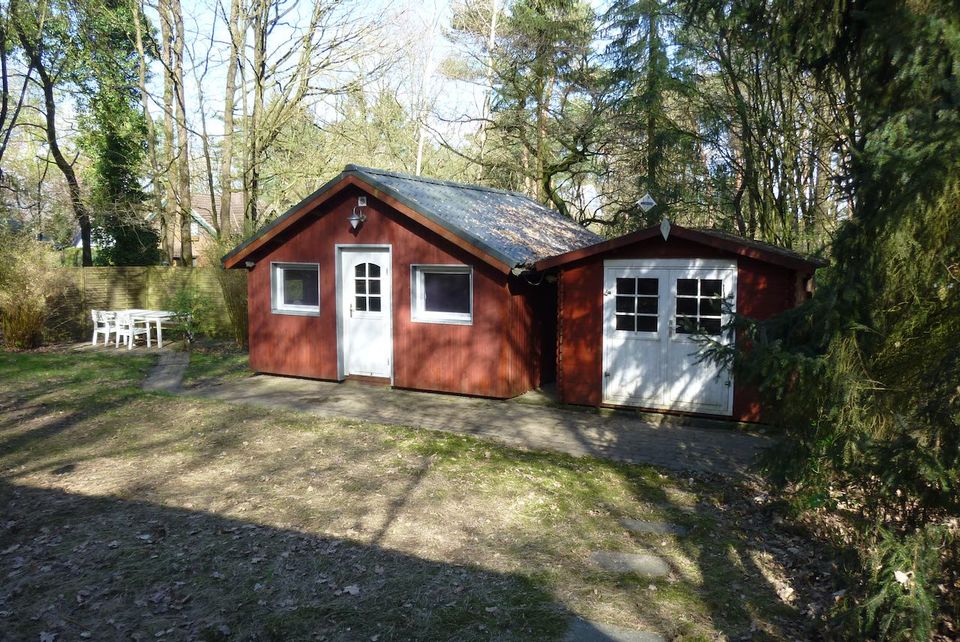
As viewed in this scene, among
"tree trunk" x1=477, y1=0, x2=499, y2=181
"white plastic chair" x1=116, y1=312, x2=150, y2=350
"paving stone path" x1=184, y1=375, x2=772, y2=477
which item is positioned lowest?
"paving stone path" x1=184, y1=375, x2=772, y2=477

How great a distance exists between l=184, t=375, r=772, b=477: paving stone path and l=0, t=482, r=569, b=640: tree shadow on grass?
11.3 feet

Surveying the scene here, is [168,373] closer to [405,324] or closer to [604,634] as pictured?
[405,324]

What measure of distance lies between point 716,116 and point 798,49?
37.3 feet

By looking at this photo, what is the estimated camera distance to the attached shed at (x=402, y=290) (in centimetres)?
1095

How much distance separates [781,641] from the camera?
4.36m

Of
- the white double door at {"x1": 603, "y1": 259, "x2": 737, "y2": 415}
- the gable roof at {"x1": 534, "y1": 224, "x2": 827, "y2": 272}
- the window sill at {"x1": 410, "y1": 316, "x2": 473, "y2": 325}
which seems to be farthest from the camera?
the window sill at {"x1": 410, "y1": 316, "x2": 473, "y2": 325}

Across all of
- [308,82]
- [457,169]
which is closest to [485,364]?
[308,82]

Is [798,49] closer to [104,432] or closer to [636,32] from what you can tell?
[104,432]

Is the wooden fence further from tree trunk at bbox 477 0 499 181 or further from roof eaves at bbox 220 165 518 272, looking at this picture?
tree trunk at bbox 477 0 499 181

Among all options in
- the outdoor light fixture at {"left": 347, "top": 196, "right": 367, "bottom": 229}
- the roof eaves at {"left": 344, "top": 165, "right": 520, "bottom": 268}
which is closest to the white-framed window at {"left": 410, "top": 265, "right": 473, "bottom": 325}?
the roof eaves at {"left": 344, "top": 165, "right": 520, "bottom": 268}

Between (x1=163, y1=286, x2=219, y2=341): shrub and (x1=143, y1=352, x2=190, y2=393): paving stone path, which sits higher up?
(x1=163, y1=286, x2=219, y2=341): shrub

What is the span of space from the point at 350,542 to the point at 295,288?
785 centimetres

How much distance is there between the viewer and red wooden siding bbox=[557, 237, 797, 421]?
30.3 feet

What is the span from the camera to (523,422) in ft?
32.0
